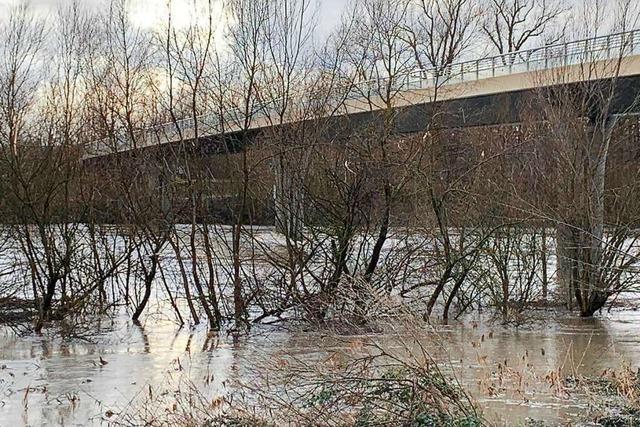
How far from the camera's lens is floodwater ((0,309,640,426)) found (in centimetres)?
1085

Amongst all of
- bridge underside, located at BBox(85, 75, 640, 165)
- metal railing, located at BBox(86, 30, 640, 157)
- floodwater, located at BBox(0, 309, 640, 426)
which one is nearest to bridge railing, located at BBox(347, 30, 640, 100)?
metal railing, located at BBox(86, 30, 640, 157)

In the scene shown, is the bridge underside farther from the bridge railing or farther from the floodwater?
the floodwater

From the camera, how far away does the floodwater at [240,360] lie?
35.6 ft

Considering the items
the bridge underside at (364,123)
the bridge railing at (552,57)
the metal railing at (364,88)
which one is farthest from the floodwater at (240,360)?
the bridge railing at (552,57)

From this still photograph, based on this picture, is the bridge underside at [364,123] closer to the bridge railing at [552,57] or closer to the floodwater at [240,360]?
the bridge railing at [552,57]

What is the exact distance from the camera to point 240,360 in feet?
48.4

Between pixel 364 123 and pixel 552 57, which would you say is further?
pixel 552 57

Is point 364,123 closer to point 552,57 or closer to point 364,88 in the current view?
point 364,88

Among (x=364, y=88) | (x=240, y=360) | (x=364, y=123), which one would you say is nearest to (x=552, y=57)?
(x=364, y=88)

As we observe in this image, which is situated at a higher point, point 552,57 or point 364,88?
point 552,57

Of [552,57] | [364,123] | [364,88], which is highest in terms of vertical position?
[552,57]

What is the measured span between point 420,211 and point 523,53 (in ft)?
27.6

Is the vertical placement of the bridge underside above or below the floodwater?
above

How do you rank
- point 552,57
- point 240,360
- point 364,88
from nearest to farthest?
point 240,360
point 364,88
point 552,57
